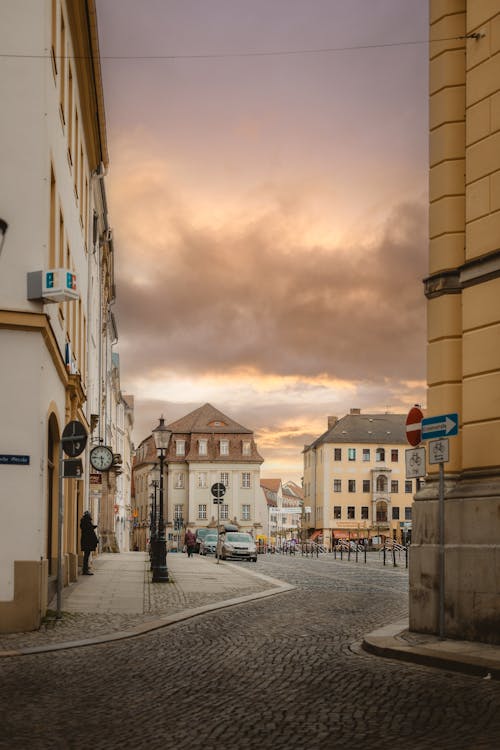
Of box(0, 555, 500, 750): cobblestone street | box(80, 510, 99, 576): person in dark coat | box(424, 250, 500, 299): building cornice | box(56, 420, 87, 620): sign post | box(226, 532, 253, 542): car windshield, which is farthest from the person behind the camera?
box(226, 532, 253, 542): car windshield

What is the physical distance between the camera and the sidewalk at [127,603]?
1448 cm

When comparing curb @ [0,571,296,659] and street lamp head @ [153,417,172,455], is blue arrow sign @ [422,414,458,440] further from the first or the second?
street lamp head @ [153,417,172,455]

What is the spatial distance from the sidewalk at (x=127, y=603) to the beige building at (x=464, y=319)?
4484 millimetres

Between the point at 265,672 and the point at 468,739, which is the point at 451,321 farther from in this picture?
the point at 468,739

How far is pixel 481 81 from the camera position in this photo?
14391 millimetres

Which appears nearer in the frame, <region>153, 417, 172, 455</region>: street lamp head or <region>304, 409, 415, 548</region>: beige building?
<region>153, 417, 172, 455</region>: street lamp head

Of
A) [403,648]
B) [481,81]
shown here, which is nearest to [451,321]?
[481,81]

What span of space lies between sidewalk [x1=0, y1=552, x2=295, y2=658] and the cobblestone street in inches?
31.7

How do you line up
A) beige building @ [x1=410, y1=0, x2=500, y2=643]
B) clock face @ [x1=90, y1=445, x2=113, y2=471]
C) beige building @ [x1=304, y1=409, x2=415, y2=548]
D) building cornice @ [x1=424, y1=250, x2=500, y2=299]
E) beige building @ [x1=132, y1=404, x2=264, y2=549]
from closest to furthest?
beige building @ [x1=410, y1=0, x2=500, y2=643] < building cornice @ [x1=424, y1=250, x2=500, y2=299] < clock face @ [x1=90, y1=445, x2=113, y2=471] < beige building @ [x1=304, y1=409, x2=415, y2=548] < beige building @ [x1=132, y1=404, x2=264, y2=549]

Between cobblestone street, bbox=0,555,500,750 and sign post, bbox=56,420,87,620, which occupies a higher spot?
sign post, bbox=56,420,87,620

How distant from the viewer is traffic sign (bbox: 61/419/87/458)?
16547mm

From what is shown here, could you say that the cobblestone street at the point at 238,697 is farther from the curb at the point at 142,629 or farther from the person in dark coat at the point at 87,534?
the person in dark coat at the point at 87,534

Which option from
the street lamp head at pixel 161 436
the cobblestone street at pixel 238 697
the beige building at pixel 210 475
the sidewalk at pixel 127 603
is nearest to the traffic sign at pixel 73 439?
the sidewalk at pixel 127 603

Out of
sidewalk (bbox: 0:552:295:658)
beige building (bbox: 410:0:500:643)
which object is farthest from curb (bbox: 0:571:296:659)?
beige building (bbox: 410:0:500:643)
